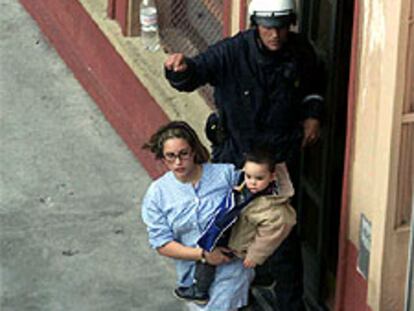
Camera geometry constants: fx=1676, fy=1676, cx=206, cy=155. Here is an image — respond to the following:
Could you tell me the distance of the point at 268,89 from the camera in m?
8.23

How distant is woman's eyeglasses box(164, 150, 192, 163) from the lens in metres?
7.55

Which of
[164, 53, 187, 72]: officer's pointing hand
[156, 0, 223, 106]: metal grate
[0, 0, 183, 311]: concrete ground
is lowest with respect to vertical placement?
[0, 0, 183, 311]: concrete ground

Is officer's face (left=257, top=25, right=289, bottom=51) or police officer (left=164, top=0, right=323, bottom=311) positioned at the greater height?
officer's face (left=257, top=25, right=289, bottom=51)

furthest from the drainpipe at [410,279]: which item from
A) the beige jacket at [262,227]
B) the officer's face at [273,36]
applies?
the officer's face at [273,36]

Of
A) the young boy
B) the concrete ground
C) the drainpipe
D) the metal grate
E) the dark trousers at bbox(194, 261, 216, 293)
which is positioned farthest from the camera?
the metal grate

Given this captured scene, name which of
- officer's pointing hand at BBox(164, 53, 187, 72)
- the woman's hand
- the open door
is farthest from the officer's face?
the woman's hand

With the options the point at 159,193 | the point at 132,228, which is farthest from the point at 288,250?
the point at 132,228

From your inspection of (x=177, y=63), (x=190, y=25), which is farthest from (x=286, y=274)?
(x=190, y=25)

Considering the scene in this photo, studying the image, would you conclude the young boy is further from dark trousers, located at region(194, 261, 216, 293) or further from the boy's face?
dark trousers, located at region(194, 261, 216, 293)

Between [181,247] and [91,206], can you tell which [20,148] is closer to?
[91,206]

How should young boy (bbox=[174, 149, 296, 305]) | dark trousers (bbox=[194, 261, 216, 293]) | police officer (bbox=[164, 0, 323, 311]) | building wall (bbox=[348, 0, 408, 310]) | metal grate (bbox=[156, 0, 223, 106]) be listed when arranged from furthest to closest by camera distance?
metal grate (bbox=[156, 0, 223, 106]) → police officer (bbox=[164, 0, 323, 311]) → dark trousers (bbox=[194, 261, 216, 293]) → young boy (bbox=[174, 149, 296, 305]) → building wall (bbox=[348, 0, 408, 310])

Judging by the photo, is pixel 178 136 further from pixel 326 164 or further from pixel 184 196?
pixel 326 164

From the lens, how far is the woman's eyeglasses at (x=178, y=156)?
7.55 m

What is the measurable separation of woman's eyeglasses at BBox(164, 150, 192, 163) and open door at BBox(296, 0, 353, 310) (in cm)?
105
